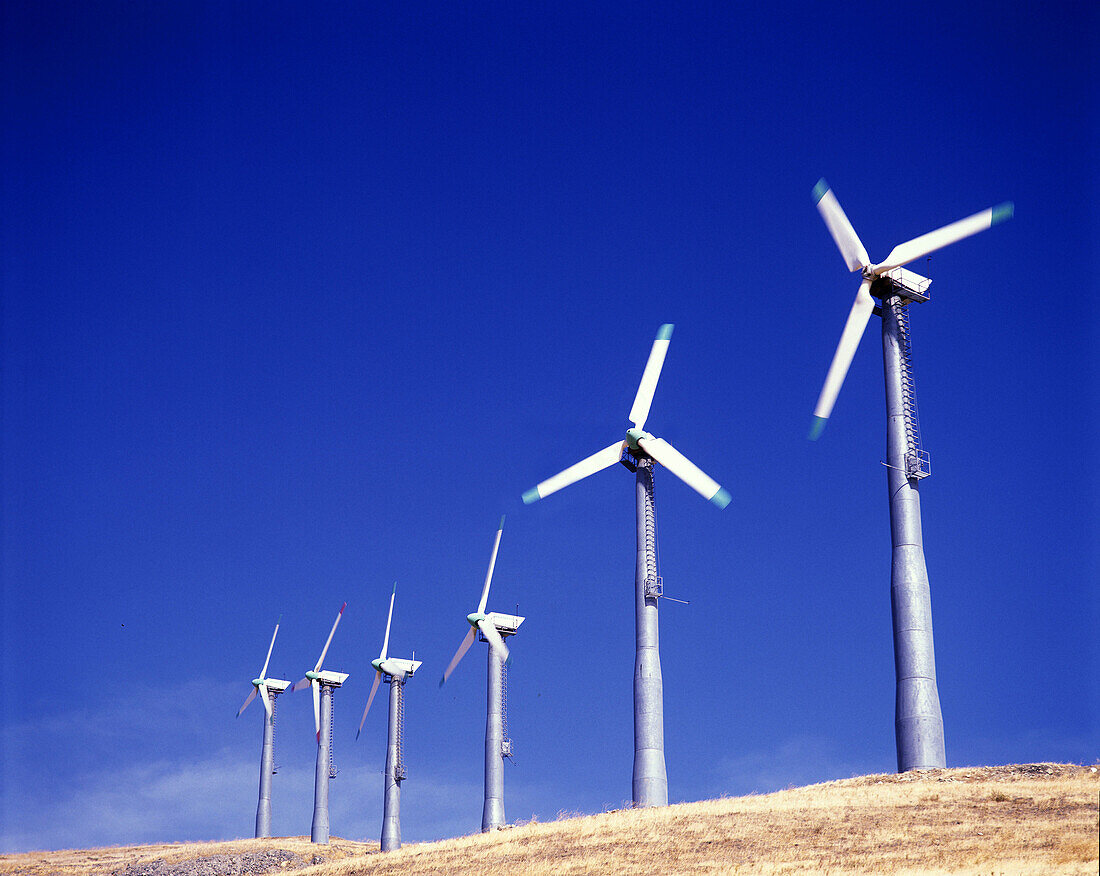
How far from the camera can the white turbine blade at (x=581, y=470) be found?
65062 millimetres

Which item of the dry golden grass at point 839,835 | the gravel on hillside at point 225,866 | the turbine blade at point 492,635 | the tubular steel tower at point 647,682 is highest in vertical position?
the turbine blade at point 492,635

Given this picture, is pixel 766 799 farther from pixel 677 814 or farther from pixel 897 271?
pixel 897 271

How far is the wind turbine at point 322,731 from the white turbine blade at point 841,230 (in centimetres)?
6583

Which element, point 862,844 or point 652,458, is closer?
point 862,844

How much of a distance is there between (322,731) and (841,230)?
226 ft

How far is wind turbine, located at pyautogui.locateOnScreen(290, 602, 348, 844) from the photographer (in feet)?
335

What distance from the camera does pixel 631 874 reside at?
36625 mm

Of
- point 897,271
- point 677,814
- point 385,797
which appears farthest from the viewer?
point 385,797

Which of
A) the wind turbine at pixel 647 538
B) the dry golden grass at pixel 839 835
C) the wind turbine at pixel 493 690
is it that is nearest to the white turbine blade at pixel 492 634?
the wind turbine at pixel 493 690

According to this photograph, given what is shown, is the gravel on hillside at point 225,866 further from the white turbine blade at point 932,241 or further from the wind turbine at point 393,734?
the white turbine blade at point 932,241

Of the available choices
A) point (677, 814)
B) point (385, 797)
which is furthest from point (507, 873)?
point (385, 797)

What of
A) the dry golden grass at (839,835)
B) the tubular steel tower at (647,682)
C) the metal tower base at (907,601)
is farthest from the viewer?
the tubular steel tower at (647,682)

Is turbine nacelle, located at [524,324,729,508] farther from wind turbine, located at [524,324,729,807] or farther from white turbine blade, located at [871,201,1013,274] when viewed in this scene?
white turbine blade, located at [871,201,1013,274]

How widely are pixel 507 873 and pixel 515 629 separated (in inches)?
1760
